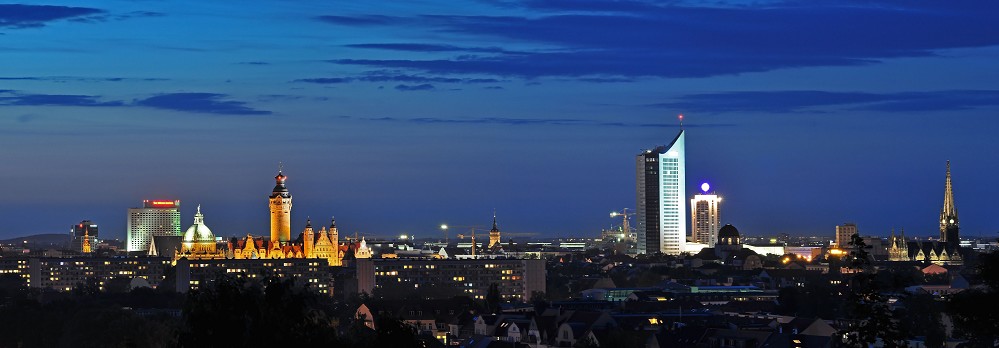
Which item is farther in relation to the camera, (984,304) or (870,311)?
(984,304)

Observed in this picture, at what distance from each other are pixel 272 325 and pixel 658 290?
15128cm

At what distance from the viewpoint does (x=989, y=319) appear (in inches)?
2072

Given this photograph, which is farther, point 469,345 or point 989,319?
point 469,345

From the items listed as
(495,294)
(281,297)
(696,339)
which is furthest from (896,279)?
(495,294)

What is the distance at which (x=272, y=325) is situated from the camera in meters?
47.1

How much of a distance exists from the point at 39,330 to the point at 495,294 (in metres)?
36.8

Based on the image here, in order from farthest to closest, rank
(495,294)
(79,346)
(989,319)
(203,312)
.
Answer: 1. (495,294)
2. (79,346)
3. (989,319)
4. (203,312)

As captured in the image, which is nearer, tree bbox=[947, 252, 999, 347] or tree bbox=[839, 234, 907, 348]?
tree bbox=[839, 234, 907, 348]

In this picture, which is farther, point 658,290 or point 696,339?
point 658,290

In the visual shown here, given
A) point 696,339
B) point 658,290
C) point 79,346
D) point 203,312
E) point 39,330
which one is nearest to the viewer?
point 203,312

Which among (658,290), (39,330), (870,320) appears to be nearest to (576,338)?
(39,330)

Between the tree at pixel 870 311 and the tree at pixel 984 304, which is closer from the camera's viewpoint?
the tree at pixel 870 311

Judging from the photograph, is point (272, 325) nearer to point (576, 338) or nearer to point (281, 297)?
point (281, 297)

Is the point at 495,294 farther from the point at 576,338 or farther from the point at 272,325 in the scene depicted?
the point at 272,325
